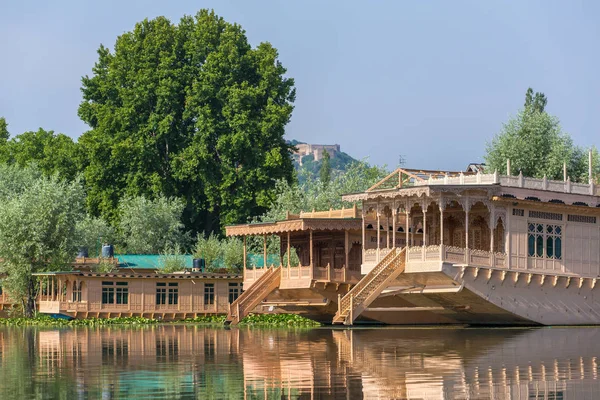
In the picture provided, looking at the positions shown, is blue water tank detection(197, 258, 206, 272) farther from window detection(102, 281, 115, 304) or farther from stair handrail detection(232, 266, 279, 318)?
stair handrail detection(232, 266, 279, 318)

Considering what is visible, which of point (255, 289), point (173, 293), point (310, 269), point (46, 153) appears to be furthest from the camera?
point (46, 153)

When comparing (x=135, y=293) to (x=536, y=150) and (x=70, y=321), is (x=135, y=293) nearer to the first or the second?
(x=70, y=321)

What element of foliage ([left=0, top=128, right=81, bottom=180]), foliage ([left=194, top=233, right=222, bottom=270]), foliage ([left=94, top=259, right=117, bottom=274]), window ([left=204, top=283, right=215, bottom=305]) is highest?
foliage ([left=0, top=128, right=81, bottom=180])

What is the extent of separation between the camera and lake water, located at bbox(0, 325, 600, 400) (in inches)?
A: 810

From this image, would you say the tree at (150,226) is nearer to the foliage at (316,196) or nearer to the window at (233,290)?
the foliage at (316,196)

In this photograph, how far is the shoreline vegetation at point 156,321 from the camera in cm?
5369

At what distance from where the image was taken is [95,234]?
233 ft

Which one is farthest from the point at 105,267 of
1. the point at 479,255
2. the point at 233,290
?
the point at 479,255

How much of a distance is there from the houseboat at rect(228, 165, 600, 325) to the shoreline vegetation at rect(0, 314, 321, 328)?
276cm

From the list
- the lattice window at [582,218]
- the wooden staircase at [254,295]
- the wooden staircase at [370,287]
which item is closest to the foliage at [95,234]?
the wooden staircase at [254,295]

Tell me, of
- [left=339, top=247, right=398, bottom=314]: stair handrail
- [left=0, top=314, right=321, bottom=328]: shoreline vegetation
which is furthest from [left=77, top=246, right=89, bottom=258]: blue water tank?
[left=339, top=247, right=398, bottom=314]: stair handrail

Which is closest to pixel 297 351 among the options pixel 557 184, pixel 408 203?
pixel 408 203

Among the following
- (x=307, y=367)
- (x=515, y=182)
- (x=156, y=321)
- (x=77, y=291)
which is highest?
(x=515, y=182)

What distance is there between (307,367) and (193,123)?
180 ft
